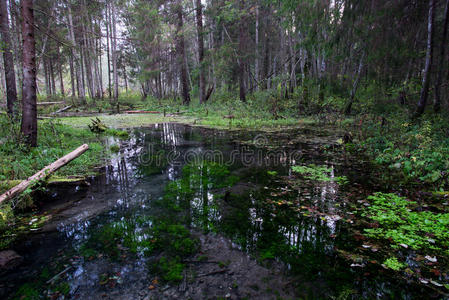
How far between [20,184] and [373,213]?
6164 millimetres

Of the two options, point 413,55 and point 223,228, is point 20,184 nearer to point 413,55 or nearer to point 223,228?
point 223,228

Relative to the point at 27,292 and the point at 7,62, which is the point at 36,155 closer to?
the point at 27,292

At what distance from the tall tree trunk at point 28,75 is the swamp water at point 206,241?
263cm

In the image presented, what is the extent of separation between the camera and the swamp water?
2.56 meters

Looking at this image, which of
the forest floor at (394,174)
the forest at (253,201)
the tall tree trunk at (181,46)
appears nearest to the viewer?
the forest at (253,201)

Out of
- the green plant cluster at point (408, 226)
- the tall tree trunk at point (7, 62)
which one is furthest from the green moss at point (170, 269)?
the tall tree trunk at point (7, 62)

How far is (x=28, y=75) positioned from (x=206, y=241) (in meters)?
6.81

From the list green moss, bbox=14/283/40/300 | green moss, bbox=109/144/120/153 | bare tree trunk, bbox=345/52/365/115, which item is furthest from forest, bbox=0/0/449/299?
bare tree trunk, bbox=345/52/365/115

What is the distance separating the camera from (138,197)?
4871 mm

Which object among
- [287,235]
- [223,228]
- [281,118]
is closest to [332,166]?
[287,235]

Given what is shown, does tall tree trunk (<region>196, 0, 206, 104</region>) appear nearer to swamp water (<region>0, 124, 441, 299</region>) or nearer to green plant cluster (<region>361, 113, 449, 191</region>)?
green plant cluster (<region>361, 113, 449, 191</region>)

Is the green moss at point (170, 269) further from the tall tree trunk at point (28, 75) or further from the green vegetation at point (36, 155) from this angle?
the tall tree trunk at point (28, 75)

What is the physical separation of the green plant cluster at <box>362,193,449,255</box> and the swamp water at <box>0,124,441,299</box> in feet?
1.19

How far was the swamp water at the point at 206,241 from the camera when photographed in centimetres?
256
